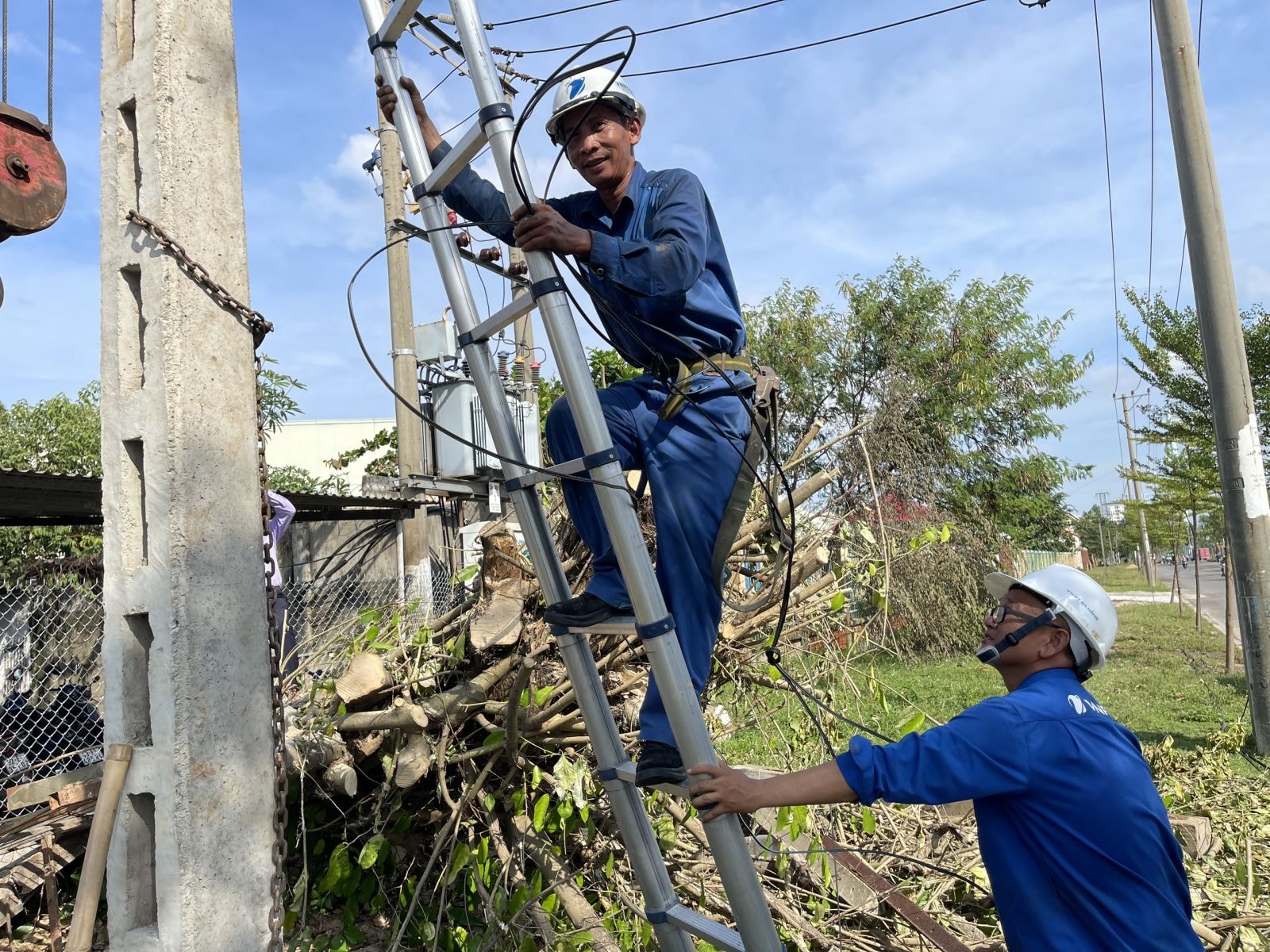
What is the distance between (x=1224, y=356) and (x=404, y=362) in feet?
25.3

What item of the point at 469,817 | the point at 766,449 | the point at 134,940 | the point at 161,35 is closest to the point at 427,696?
the point at 469,817

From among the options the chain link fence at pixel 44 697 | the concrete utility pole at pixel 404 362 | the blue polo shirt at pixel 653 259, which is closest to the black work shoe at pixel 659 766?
the blue polo shirt at pixel 653 259

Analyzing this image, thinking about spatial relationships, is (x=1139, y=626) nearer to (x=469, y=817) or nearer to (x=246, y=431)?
(x=469, y=817)

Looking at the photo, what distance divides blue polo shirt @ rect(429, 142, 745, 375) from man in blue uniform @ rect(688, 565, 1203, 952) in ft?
3.96

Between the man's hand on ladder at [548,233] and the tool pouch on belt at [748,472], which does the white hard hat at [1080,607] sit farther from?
the man's hand on ladder at [548,233]

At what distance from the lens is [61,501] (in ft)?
23.5

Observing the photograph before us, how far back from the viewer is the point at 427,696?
3811mm

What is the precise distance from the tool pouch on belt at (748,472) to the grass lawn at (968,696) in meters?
1.52

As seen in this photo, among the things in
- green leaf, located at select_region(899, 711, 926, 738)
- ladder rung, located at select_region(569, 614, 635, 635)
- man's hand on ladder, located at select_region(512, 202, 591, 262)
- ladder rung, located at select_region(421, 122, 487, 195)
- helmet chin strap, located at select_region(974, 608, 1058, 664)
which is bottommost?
green leaf, located at select_region(899, 711, 926, 738)

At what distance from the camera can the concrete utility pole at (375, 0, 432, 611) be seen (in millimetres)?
10289

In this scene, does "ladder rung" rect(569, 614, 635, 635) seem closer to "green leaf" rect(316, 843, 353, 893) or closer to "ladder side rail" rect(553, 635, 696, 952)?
"ladder side rail" rect(553, 635, 696, 952)

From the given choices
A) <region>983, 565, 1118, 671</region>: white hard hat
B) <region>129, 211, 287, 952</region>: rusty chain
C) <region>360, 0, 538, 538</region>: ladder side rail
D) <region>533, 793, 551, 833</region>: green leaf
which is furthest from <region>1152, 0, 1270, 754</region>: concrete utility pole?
<region>129, 211, 287, 952</region>: rusty chain

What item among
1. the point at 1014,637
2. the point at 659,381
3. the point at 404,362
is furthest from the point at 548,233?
the point at 404,362

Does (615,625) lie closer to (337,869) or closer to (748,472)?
(748,472)
